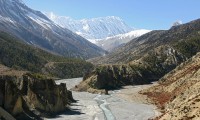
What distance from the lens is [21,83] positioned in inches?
4176

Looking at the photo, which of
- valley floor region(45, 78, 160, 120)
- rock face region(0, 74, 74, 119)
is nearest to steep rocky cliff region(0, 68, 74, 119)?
rock face region(0, 74, 74, 119)

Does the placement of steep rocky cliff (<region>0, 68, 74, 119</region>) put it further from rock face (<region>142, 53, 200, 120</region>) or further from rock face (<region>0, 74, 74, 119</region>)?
rock face (<region>142, 53, 200, 120</region>)

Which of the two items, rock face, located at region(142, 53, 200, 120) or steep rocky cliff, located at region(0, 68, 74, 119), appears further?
steep rocky cliff, located at region(0, 68, 74, 119)

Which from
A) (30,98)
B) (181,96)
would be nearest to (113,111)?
(181,96)

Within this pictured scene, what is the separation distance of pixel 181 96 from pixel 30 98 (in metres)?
33.9

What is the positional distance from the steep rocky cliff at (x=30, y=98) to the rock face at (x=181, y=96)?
2629 cm

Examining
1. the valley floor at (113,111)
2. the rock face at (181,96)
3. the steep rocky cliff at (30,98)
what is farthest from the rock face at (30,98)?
the rock face at (181,96)

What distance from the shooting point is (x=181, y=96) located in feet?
312

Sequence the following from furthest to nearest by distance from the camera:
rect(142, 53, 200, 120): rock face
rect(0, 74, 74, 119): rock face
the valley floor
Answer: the valley floor → rect(0, 74, 74, 119): rock face → rect(142, 53, 200, 120): rock face

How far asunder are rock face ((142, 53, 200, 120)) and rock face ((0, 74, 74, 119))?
2635 cm

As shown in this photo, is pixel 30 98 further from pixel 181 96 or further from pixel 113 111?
pixel 181 96

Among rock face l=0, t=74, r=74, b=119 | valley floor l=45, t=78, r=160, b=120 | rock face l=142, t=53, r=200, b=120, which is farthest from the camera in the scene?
valley floor l=45, t=78, r=160, b=120

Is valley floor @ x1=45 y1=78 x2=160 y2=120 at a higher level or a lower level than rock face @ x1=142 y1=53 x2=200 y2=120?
lower

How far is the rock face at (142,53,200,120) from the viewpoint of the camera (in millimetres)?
66188
